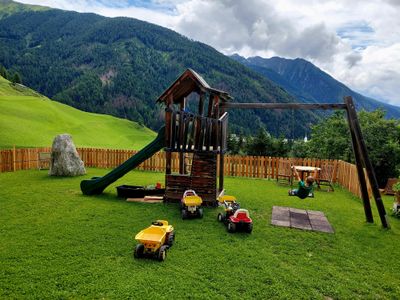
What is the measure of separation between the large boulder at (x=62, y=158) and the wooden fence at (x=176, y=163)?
2818mm

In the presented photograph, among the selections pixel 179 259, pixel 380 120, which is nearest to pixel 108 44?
pixel 380 120

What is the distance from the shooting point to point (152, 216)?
1006 cm

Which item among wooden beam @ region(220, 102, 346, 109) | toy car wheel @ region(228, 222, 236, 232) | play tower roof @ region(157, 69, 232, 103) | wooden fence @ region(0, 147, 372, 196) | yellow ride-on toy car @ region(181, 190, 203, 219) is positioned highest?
play tower roof @ region(157, 69, 232, 103)

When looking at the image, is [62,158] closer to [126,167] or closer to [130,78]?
[126,167]

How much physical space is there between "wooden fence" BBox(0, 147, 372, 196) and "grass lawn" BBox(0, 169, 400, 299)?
8.10 meters

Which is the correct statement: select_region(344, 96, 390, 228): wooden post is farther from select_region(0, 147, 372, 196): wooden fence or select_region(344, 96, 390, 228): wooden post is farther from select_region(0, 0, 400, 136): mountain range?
select_region(0, 0, 400, 136): mountain range

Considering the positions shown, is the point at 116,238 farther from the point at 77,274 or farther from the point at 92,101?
the point at 92,101

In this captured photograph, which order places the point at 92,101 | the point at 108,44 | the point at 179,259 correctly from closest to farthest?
1. the point at 179,259
2. the point at 92,101
3. the point at 108,44

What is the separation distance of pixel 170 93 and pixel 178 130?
1.55m

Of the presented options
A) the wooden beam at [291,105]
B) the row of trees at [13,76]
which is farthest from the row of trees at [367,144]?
the row of trees at [13,76]

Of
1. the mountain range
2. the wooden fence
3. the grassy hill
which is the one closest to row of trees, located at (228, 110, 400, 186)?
the wooden fence

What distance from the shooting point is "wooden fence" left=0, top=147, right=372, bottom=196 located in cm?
1905

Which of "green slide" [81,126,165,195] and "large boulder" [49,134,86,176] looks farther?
"large boulder" [49,134,86,176]

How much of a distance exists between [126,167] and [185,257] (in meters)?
6.72
